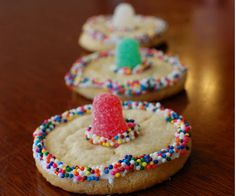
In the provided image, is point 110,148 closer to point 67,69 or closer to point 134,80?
point 134,80

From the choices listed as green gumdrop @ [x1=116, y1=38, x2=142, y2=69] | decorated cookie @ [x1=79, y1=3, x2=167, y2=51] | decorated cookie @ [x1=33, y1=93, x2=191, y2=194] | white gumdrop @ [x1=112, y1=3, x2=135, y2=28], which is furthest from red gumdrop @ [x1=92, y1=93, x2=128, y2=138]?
white gumdrop @ [x1=112, y1=3, x2=135, y2=28]

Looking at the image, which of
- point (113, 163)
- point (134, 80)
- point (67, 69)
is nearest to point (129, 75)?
point (134, 80)

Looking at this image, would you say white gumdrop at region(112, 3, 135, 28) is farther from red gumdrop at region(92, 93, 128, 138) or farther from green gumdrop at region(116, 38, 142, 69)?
red gumdrop at region(92, 93, 128, 138)

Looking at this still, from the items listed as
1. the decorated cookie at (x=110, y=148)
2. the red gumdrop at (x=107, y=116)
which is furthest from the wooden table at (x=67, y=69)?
the red gumdrop at (x=107, y=116)

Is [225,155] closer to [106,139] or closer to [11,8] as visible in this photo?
[106,139]

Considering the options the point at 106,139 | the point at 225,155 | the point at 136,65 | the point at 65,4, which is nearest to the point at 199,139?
the point at 225,155
